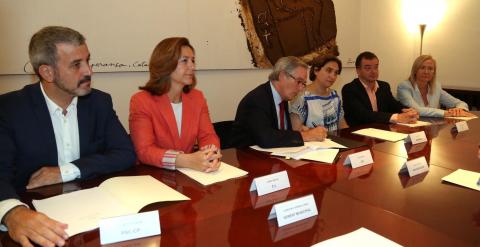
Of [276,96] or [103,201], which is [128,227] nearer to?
[103,201]

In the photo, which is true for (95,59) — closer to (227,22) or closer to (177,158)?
(227,22)

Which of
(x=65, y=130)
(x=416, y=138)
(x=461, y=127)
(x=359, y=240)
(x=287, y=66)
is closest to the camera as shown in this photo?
(x=359, y=240)

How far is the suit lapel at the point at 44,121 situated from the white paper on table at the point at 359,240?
120cm

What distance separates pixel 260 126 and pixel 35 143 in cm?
111

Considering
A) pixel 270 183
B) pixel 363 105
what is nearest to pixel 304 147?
pixel 270 183

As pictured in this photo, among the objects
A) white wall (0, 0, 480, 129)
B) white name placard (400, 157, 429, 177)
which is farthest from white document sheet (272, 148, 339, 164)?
white wall (0, 0, 480, 129)

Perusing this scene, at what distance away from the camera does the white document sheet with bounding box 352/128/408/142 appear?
89.2 inches

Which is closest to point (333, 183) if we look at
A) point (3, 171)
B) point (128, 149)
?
point (128, 149)

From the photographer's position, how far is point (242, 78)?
3.83 metres

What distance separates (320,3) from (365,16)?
0.90 meters

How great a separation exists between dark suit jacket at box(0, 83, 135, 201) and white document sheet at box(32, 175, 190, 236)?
Result: 0.16m

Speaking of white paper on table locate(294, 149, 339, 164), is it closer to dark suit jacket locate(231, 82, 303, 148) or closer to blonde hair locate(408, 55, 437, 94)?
dark suit jacket locate(231, 82, 303, 148)

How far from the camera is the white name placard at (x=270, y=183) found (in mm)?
1327

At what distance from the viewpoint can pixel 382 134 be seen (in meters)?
2.38
